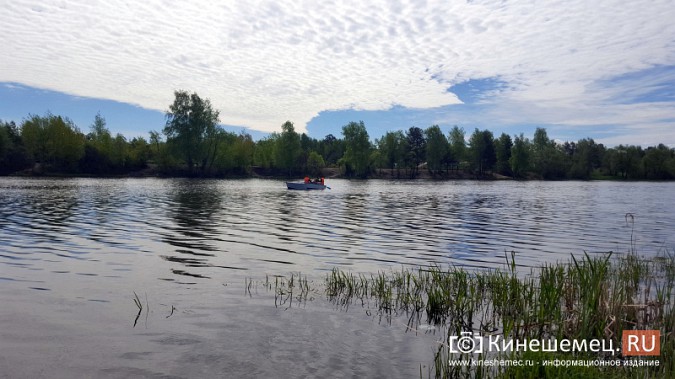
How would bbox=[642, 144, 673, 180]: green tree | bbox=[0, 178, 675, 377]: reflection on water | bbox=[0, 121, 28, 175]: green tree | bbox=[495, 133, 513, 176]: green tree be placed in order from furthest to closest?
bbox=[495, 133, 513, 176]: green tree < bbox=[642, 144, 673, 180]: green tree < bbox=[0, 121, 28, 175]: green tree < bbox=[0, 178, 675, 377]: reflection on water

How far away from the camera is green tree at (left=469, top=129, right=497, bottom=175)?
179375 millimetres

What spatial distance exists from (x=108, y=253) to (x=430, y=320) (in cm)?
1533

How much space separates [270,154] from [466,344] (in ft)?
547

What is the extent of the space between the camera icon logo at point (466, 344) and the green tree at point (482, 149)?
179 metres

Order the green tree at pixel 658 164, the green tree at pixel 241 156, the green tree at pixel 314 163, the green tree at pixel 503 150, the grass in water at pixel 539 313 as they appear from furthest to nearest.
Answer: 1. the green tree at pixel 503 150
2. the green tree at pixel 314 163
3. the green tree at pixel 658 164
4. the green tree at pixel 241 156
5. the grass in water at pixel 539 313

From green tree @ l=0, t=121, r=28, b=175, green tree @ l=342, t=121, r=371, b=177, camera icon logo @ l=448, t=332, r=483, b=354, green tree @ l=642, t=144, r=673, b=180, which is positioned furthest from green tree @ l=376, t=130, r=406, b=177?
camera icon logo @ l=448, t=332, r=483, b=354

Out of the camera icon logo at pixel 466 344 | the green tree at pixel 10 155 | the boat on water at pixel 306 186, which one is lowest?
the camera icon logo at pixel 466 344

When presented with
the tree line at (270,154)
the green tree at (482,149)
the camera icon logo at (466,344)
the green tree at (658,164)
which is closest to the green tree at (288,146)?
the tree line at (270,154)

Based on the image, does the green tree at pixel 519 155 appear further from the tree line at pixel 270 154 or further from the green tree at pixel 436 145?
the green tree at pixel 436 145

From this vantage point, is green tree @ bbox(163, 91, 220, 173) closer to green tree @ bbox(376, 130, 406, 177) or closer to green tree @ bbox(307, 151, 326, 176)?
green tree @ bbox(307, 151, 326, 176)

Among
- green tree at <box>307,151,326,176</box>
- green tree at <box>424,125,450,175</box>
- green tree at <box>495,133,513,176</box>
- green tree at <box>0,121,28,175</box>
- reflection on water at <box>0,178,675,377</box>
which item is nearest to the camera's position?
reflection on water at <box>0,178,675,377</box>

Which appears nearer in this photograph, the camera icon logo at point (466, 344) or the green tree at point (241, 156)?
the camera icon logo at point (466, 344)

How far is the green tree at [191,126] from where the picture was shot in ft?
428

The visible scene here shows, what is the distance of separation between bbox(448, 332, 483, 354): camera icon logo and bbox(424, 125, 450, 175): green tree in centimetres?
16961
